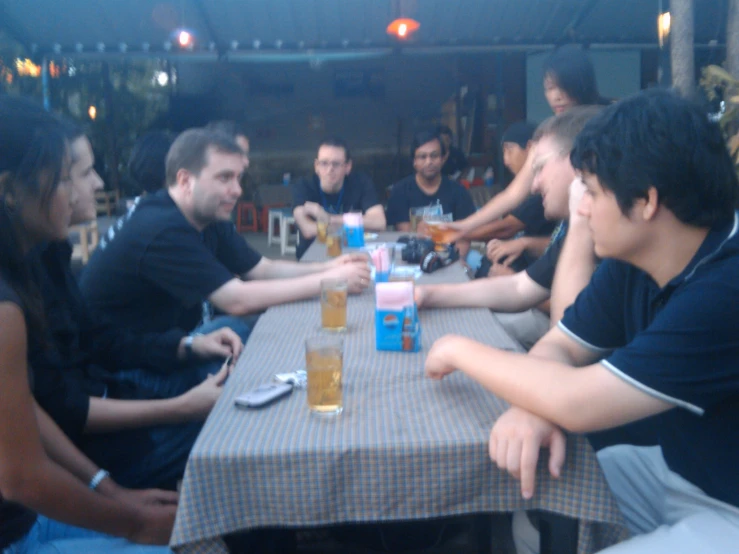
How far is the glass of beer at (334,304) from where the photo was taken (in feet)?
6.95

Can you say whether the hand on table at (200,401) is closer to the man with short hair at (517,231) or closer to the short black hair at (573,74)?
the man with short hair at (517,231)

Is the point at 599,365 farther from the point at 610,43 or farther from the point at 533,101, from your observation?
the point at 533,101

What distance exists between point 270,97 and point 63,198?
9.72m

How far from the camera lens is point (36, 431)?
1.41m

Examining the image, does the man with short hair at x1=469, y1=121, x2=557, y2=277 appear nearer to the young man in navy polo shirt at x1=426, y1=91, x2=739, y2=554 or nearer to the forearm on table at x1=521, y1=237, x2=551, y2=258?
the forearm on table at x1=521, y1=237, x2=551, y2=258

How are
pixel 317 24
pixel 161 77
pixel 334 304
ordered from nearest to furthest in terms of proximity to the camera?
pixel 334 304 < pixel 317 24 < pixel 161 77

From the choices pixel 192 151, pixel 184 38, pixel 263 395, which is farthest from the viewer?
pixel 184 38

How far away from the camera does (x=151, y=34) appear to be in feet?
23.6

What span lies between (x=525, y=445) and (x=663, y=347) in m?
0.31

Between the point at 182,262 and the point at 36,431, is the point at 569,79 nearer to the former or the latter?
the point at 182,262

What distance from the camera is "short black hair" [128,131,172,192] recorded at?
3820 mm

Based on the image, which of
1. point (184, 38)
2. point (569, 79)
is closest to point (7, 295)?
point (569, 79)

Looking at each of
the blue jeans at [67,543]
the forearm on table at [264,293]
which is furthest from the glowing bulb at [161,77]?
the blue jeans at [67,543]

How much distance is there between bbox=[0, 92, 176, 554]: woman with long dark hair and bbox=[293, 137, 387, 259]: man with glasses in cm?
308
